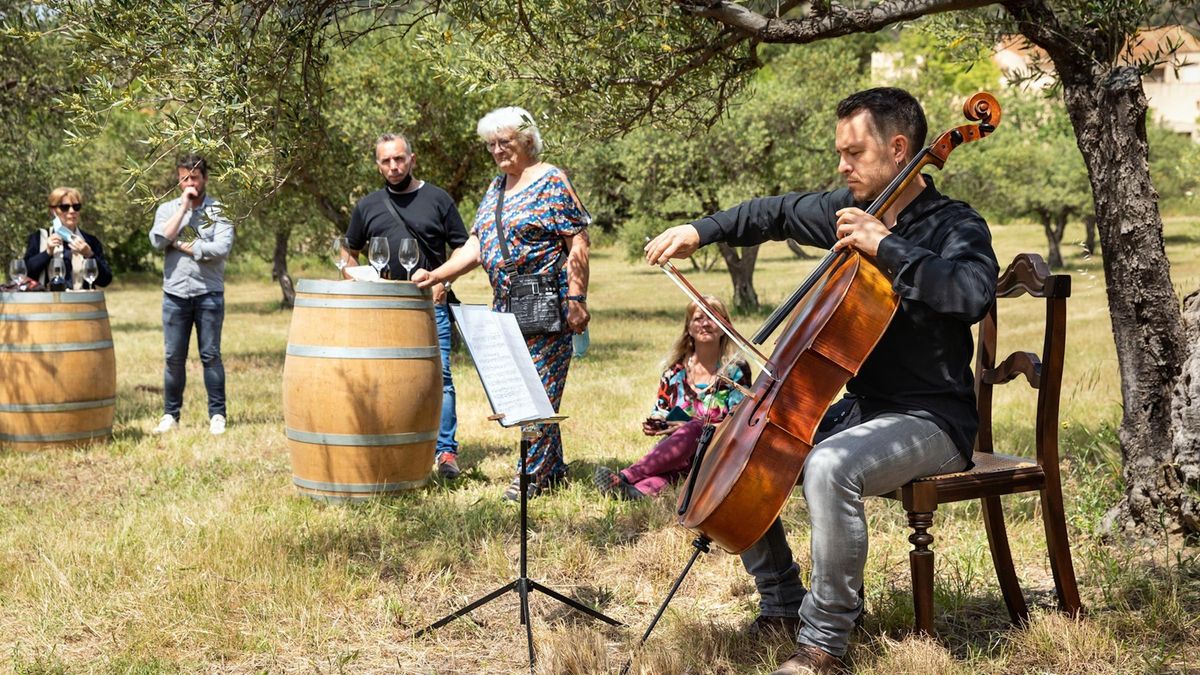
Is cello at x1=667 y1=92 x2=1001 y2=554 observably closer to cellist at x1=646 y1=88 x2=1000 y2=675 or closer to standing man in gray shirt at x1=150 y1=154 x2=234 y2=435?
cellist at x1=646 y1=88 x2=1000 y2=675

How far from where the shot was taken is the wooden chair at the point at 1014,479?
3773mm

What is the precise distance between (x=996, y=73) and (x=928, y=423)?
6285 centimetres

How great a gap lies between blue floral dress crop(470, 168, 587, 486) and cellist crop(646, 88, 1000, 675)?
228 cm

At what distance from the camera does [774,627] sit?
13.6 ft

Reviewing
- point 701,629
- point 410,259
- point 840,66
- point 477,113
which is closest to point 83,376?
point 410,259

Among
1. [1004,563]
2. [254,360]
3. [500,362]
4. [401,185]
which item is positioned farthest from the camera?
[254,360]

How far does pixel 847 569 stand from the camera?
361 centimetres

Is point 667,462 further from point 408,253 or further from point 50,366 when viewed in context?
point 50,366

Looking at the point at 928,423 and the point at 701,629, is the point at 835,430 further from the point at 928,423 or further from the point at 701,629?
the point at 701,629

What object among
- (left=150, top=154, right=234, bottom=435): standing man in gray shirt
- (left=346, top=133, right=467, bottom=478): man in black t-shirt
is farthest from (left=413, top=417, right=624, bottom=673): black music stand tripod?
(left=150, top=154, right=234, bottom=435): standing man in gray shirt

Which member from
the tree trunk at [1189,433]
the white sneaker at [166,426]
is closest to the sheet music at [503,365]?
the tree trunk at [1189,433]

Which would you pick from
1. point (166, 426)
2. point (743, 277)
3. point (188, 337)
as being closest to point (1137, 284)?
point (188, 337)

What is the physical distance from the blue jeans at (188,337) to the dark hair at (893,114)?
622 centimetres

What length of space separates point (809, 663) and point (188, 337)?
6.70 meters
